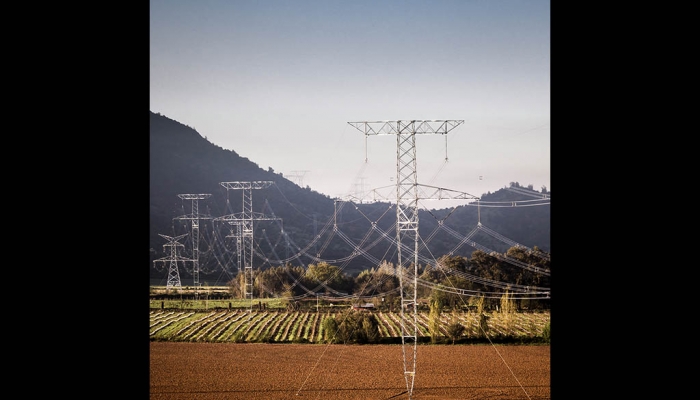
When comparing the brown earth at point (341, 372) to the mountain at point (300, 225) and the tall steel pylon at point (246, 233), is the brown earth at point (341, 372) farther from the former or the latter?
the mountain at point (300, 225)

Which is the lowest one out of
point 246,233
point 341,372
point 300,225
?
point 341,372

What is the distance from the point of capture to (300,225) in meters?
41.4

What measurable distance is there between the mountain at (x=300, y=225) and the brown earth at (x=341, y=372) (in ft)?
35.2

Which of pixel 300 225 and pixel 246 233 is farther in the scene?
pixel 300 225

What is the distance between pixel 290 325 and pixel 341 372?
5.98m

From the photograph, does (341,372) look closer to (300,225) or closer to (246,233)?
(246,233)

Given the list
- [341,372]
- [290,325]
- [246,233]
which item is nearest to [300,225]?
[246,233]

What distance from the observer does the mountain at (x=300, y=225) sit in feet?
118

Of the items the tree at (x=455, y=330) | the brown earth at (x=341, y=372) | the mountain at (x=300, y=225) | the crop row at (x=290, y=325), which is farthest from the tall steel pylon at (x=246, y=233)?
the tree at (x=455, y=330)
